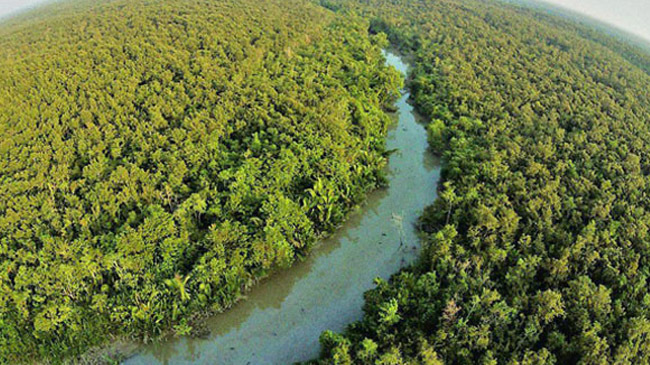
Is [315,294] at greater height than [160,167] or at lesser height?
lesser

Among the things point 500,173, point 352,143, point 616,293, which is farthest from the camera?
point 352,143

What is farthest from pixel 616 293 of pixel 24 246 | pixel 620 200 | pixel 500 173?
pixel 24 246

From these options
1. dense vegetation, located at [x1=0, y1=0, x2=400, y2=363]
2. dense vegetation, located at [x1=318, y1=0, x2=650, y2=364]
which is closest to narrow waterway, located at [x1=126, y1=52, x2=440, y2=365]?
dense vegetation, located at [x1=0, y1=0, x2=400, y2=363]

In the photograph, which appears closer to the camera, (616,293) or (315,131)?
(616,293)

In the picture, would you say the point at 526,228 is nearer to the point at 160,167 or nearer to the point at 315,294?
the point at 315,294

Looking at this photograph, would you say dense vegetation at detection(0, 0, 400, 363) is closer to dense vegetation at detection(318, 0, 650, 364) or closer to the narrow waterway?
the narrow waterway

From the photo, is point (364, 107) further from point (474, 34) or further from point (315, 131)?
point (474, 34)

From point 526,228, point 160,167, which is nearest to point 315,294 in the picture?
point 160,167
